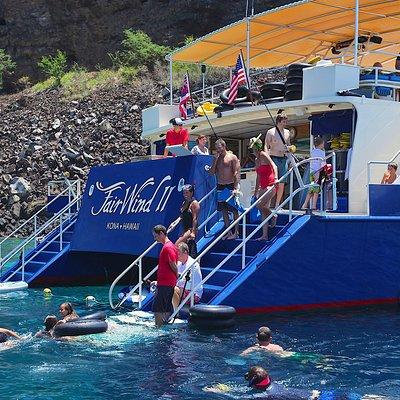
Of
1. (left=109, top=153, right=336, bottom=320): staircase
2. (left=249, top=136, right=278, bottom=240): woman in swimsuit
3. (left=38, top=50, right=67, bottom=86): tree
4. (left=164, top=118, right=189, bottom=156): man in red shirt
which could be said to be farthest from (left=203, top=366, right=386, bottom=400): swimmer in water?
(left=38, top=50, right=67, bottom=86): tree

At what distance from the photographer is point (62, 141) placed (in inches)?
1590

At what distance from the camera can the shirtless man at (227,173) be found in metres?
12.9

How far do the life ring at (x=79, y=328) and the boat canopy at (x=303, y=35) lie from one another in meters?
7.64

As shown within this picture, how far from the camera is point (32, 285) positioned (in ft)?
55.5

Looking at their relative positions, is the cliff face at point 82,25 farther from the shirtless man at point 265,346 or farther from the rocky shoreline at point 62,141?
the shirtless man at point 265,346

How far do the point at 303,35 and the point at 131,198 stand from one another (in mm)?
6911

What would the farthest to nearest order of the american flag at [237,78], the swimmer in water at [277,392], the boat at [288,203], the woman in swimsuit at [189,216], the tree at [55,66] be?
the tree at [55,66] → the american flag at [237,78] → the woman in swimsuit at [189,216] → the boat at [288,203] → the swimmer in water at [277,392]

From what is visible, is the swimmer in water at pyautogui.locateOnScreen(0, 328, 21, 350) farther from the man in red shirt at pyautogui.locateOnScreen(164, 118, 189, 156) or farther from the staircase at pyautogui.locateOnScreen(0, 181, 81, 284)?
the man in red shirt at pyautogui.locateOnScreen(164, 118, 189, 156)

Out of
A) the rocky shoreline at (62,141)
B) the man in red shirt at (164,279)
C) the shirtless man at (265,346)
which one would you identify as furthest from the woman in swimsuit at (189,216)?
the rocky shoreline at (62,141)

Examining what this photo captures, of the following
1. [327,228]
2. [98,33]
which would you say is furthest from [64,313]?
[98,33]

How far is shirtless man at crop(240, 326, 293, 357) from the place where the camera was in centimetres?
960

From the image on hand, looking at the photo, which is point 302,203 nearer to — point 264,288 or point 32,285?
point 264,288

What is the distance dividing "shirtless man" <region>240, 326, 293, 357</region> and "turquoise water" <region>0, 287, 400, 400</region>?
7.1 inches

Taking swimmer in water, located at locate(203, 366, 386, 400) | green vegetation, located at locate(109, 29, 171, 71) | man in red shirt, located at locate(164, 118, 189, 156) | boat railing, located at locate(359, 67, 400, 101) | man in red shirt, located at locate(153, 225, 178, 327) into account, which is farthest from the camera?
green vegetation, located at locate(109, 29, 171, 71)
